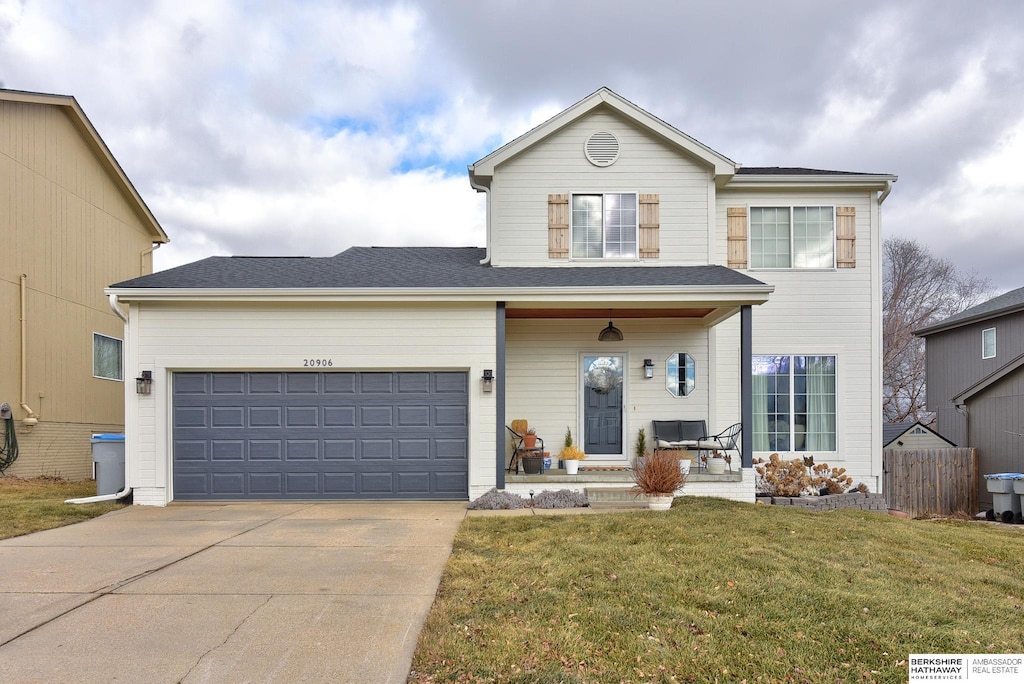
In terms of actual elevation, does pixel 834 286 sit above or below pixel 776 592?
above

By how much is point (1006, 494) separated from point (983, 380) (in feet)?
14.0

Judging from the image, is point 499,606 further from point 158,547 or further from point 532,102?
point 532,102

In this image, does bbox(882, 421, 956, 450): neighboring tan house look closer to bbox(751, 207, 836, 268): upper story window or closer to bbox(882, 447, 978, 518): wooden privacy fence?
bbox(882, 447, 978, 518): wooden privacy fence

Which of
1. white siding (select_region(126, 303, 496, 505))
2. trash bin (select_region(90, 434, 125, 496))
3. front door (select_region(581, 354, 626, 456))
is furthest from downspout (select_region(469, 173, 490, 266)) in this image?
trash bin (select_region(90, 434, 125, 496))

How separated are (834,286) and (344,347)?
29.1ft

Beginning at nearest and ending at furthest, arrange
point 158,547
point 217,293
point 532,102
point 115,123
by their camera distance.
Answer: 1. point 158,547
2. point 217,293
3. point 532,102
4. point 115,123

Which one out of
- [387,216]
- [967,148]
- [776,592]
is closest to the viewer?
[776,592]

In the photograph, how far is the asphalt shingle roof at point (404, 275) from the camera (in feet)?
32.2

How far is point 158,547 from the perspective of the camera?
22.0 feet

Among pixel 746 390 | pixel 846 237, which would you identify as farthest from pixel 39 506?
pixel 846 237

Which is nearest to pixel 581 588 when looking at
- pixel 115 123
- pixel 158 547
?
pixel 158 547

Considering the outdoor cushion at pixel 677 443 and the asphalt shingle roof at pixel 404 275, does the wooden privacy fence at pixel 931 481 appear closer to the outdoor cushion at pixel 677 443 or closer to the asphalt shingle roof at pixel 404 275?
the outdoor cushion at pixel 677 443

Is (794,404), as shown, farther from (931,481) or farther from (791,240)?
(931,481)

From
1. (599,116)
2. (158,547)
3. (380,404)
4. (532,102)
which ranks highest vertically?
(532,102)
